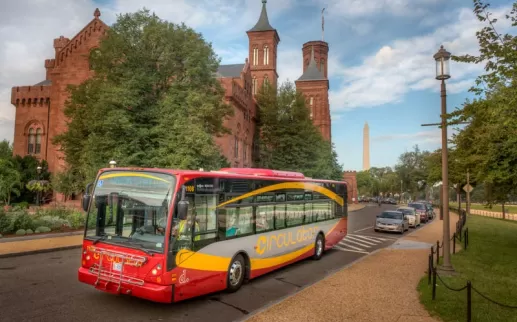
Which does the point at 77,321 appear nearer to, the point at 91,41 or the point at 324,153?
the point at 91,41

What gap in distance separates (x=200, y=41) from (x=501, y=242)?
71.3ft

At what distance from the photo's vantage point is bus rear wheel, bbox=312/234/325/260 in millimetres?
13417

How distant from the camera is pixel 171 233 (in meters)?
6.83

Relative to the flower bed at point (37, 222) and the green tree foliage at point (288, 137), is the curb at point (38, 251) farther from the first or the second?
the green tree foliage at point (288, 137)

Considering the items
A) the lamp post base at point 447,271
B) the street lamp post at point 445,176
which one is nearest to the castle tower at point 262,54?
the street lamp post at point 445,176

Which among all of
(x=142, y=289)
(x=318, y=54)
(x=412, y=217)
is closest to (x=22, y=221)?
(x=142, y=289)

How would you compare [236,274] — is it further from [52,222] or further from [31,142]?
[31,142]

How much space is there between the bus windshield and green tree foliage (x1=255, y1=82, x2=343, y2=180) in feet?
129

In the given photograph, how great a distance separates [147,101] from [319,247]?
1539 centimetres

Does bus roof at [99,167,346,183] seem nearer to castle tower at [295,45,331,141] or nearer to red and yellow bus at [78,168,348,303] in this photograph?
red and yellow bus at [78,168,348,303]

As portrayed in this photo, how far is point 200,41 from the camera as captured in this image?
24891 millimetres

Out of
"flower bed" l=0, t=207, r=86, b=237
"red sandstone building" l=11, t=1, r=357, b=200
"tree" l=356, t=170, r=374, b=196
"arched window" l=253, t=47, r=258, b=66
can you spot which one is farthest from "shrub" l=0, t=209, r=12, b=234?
"tree" l=356, t=170, r=374, b=196

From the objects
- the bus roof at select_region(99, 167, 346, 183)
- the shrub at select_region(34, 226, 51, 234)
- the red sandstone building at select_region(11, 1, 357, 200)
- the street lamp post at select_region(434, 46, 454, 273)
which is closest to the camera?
the bus roof at select_region(99, 167, 346, 183)

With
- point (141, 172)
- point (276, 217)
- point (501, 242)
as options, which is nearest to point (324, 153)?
point (501, 242)
